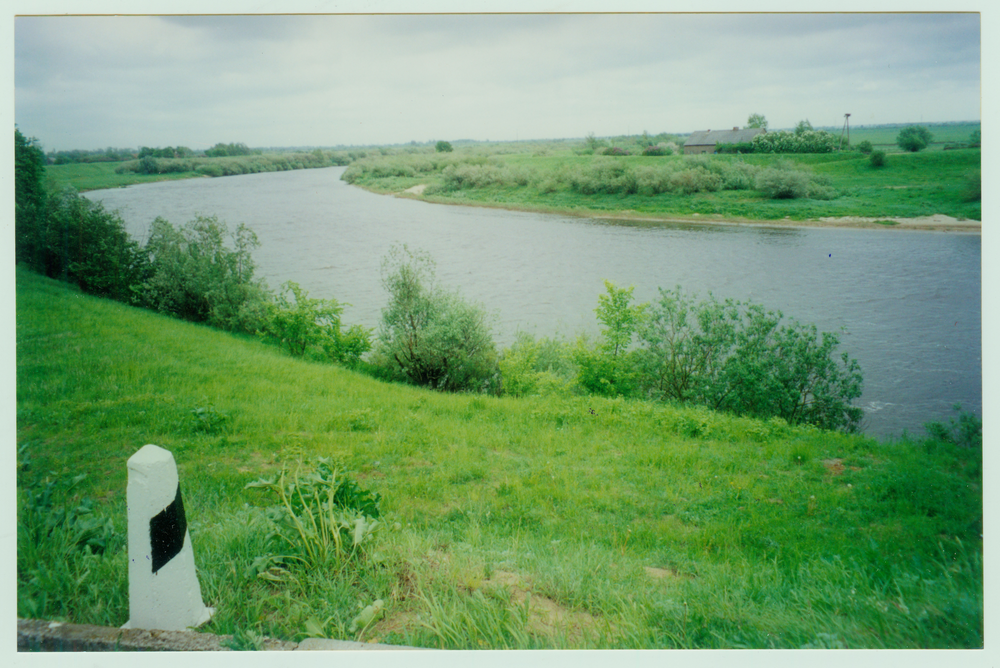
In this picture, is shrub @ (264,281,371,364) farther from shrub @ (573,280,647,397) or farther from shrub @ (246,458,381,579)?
shrub @ (246,458,381,579)

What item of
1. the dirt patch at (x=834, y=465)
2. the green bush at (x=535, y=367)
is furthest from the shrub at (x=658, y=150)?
the dirt patch at (x=834, y=465)

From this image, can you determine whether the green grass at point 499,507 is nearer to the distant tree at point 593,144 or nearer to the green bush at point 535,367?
the green bush at point 535,367

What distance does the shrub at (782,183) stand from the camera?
12.7 m

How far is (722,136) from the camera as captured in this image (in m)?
11.2

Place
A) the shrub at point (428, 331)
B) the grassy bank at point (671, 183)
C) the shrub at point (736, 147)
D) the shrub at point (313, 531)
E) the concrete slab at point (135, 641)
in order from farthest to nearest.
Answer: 1. the shrub at point (428, 331)
2. the shrub at point (736, 147)
3. the grassy bank at point (671, 183)
4. the shrub at point (313, 531)
5. the concrete slab at point (135, 641)

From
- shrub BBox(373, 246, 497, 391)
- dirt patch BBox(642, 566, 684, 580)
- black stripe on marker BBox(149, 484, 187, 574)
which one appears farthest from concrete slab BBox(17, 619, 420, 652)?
shrub BBox(373, 246, 497, 391)

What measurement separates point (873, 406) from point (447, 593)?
1221 cm

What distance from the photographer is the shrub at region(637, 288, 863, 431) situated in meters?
11.5

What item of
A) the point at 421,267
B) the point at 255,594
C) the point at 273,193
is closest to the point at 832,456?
the point at 255,594

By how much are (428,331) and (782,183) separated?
9.25 meters

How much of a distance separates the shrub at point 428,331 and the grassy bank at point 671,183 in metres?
3.45

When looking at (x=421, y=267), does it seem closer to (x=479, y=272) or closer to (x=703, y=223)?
(x=479, y=272)

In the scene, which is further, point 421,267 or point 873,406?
point 421,267

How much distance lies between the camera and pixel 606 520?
214 inches
